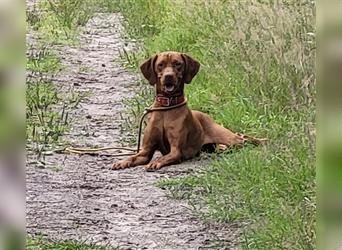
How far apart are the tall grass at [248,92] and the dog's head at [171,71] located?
0.07ft

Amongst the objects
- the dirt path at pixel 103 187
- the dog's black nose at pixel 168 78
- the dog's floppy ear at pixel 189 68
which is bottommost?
the dirt path at pixel 103 187

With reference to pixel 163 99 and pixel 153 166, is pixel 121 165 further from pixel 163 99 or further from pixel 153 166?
pixel 163 99

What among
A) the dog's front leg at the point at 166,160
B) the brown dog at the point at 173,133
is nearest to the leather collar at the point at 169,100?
the brown dog at the point at 173,133

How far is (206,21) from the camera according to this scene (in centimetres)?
157

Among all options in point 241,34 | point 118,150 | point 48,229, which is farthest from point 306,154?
point 48,229

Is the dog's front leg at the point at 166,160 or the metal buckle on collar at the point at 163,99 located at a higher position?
the metal buckle on collar at the point at 163,99

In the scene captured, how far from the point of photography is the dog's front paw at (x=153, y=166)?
1585mm

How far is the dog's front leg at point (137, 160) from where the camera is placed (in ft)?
5.16

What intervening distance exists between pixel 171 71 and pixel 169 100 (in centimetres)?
7

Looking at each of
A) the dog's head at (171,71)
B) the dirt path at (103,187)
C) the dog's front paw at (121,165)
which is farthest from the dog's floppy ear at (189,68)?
the dog's front paw at (121,165)

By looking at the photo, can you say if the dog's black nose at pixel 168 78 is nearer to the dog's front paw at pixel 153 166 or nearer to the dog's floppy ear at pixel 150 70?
the dog's floppy ear at pixel 150 70

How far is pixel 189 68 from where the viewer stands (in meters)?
1.54
